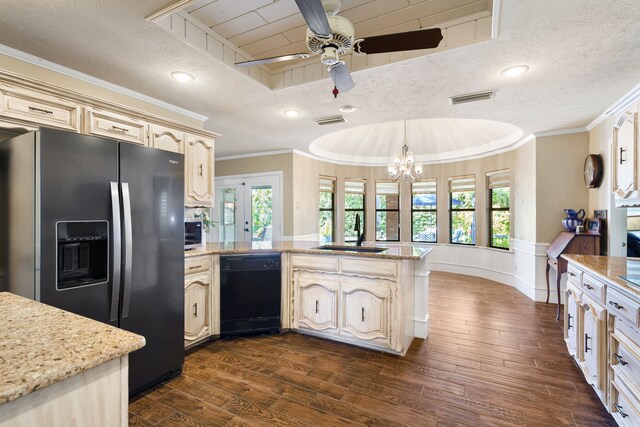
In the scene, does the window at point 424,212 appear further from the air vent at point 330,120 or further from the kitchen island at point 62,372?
the kitchen island at point 62,372

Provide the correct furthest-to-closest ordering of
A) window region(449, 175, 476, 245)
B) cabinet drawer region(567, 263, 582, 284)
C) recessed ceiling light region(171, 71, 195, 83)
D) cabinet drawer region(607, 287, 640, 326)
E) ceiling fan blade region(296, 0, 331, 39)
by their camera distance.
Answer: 1. window region(449, 175, 476, 245)
2. recessed ceiling light region(171, 71, 195, 83)
3. cabinet drawer region(567, 263, 582, 284)
4. cabinet drawer region(607, 287, 640, 326)
5. ceiling fan blade region(296, 0, 331, 39)

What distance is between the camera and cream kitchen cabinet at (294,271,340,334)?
309 cm

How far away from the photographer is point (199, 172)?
10.4 ft

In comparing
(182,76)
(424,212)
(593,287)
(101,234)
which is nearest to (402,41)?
(182,76)

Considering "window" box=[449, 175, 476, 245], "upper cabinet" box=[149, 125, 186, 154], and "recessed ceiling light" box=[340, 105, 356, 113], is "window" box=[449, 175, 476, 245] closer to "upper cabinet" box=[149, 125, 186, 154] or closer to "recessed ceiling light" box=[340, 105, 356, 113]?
"recessed ceiling light" box=[340, 105, 356, 113]

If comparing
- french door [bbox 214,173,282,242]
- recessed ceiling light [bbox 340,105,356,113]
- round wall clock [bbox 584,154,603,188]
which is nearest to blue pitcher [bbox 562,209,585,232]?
round wall clock [bbox 584,154,603,188]

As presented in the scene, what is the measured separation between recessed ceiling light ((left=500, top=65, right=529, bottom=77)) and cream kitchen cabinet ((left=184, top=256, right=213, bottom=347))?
3.15m

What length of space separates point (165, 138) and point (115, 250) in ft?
4.06

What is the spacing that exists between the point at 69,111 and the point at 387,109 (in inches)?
114

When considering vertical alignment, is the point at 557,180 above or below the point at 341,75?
below

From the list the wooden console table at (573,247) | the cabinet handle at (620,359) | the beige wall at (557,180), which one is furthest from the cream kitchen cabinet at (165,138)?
the beige wall at (557,180)

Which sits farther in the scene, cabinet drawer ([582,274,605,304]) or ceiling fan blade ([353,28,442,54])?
cabinet drawer ([582,274,605,304])

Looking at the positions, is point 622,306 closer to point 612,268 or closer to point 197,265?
point 612,268

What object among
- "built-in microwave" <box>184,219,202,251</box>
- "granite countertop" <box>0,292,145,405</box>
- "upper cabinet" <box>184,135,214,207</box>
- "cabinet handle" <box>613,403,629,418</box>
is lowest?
"cabinet handle" <box>613,403,629,418</box>
